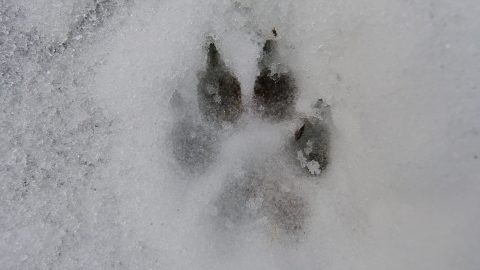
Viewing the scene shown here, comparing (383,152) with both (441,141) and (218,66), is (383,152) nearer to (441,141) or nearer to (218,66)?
(441,141)

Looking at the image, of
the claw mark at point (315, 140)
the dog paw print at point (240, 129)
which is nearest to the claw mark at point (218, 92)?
the dog paw print at point (240, 129)

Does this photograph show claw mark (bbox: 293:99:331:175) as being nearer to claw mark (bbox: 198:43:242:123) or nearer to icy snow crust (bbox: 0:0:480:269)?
icy snow crust (bbox: 0:0:480:269)

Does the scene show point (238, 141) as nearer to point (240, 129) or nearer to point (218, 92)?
point (240, 129)

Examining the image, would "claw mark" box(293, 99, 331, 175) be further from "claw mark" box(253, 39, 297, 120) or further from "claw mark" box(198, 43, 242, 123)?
"claw mark" box(198, 43, 242, 123)

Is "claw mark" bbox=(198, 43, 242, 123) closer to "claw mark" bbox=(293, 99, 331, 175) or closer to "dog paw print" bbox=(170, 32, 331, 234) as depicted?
"dog paw print" bbox=(170, 32, 331, 234)

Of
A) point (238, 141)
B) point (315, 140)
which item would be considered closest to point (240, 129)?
point (238, 141)

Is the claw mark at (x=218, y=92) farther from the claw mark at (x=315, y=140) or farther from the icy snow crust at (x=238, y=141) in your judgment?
the claw mark at (x=315, y=140)

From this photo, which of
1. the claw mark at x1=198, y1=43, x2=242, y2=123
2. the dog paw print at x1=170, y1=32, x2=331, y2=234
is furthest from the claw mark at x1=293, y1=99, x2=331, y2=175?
the claw mark at x1=198, y1=43, x2=242, y2=123

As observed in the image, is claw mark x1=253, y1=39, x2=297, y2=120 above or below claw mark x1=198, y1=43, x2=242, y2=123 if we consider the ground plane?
above
